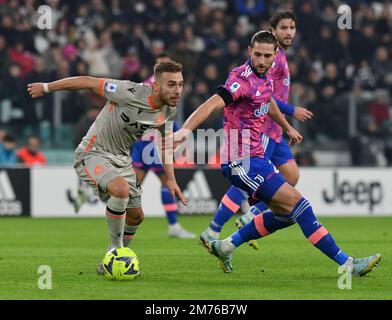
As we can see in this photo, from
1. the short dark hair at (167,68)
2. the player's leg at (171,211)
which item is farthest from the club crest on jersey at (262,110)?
the player's leg at (171,211)

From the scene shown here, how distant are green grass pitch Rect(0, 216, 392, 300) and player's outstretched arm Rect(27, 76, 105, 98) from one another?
1.62m

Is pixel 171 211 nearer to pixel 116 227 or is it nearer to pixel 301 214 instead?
pixel 116 227

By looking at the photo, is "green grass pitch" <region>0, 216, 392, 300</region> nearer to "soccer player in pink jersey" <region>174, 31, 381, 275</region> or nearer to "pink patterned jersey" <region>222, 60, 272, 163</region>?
"soccer player in pink jersey" <region>174, 31, 381, 275</region>

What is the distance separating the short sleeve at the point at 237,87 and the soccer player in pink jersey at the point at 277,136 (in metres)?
1.90

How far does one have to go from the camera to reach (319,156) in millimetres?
20000

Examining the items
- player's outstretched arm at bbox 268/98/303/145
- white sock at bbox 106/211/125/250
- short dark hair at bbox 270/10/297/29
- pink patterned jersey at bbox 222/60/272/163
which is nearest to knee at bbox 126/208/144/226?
white sock at bbox 106/211/125/250

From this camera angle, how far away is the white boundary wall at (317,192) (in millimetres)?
18203

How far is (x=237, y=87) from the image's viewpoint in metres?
9.04

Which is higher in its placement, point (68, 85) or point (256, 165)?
point (68, 85)

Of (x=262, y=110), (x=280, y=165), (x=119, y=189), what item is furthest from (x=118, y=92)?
(x=280, y=165)

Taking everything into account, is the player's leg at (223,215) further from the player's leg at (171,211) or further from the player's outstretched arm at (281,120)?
the player's leg at (171,211)

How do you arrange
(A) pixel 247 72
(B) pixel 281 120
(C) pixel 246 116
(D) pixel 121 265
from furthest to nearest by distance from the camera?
1. (B) pixel 281 120
2. (C) pixel 246 116
3. (A) pixel 247 72
4. (D) pixel 121 265

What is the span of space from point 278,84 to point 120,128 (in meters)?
2.66

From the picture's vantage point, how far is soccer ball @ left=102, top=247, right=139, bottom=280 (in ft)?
28.8
